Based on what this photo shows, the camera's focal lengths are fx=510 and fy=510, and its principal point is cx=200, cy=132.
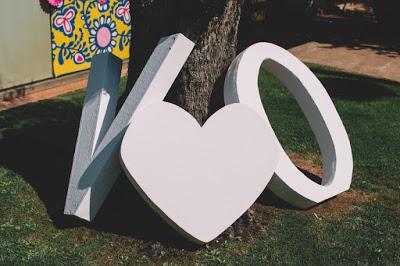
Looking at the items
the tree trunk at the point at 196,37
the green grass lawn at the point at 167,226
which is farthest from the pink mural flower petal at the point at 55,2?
the tree trunk at the point at 196,37

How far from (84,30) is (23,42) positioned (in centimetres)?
125

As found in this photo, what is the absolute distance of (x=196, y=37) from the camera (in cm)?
462

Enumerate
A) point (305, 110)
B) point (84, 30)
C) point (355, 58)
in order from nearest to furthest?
point (305, 110) → point (84, 30) → point (355, 58)

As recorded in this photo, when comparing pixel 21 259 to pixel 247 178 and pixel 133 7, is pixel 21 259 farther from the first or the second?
pixel 133 7

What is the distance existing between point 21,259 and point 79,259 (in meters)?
0.48

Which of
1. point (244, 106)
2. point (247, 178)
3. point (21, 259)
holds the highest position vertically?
point (244, 106)

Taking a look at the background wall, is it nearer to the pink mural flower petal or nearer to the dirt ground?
the pink mural flower petal

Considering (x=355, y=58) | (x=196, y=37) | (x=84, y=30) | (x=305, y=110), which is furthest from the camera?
(x=355, y=58)

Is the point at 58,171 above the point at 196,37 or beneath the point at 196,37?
beneath

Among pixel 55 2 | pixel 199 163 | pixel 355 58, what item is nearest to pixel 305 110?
pixel 199 163

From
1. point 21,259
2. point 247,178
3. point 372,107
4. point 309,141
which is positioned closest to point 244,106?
point 247,178

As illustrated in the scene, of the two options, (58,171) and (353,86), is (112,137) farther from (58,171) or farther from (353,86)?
(353,86)

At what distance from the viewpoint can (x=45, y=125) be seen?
7410 mm

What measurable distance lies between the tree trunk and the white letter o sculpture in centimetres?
19
